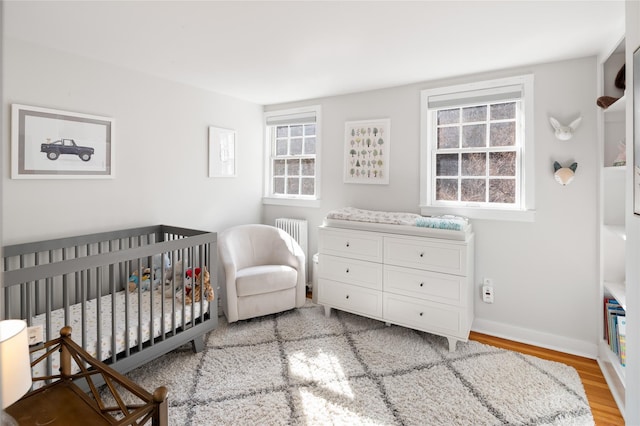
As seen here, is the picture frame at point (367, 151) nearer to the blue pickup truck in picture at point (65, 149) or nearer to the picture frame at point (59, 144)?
the picture frame at point (59, 144)

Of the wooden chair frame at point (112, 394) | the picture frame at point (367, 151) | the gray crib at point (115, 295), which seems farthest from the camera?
the picture frame at point (367, 151)

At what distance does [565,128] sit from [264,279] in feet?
8.93

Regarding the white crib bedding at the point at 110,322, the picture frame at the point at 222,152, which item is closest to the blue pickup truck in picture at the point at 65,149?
the white crib bedding at the point at 110,322

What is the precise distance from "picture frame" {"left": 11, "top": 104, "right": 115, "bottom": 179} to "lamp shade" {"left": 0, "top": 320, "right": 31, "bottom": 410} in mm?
1840

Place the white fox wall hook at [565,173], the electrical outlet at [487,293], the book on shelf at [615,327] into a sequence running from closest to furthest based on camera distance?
1. the book on shelf at [615,327]
2. the white fox wall hook at [565,173]
3. the electrical outlet at [487,293]

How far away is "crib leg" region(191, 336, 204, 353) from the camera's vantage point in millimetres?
2797

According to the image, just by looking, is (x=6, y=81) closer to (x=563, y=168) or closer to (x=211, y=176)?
(x=211, y=176)

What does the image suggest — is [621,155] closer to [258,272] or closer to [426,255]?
[426,255]

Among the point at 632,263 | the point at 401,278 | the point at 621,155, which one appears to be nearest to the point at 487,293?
the point at 401,278

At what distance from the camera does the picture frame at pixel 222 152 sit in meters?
3.94

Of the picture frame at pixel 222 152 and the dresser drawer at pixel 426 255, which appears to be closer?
the dresser drawer at pixel 426 255

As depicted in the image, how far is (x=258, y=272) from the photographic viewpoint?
336 centimetres

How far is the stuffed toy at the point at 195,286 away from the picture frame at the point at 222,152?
141cm

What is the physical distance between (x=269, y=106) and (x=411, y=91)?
1.83 m
